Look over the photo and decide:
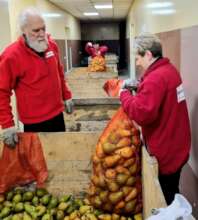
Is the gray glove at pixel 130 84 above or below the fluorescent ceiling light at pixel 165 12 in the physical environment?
below

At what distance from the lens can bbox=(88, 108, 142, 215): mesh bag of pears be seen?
1727 millimetres

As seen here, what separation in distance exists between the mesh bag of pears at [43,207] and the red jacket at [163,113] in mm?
375

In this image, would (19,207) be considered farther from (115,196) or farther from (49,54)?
(49,54)

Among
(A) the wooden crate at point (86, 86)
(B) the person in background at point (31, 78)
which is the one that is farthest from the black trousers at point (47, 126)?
(A) the wooden crate at point (86, 86)

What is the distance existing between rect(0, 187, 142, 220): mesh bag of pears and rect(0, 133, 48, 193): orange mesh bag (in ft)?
0.25

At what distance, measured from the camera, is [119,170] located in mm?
1728

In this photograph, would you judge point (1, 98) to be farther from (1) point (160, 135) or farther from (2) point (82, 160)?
(1) point (160, 135)

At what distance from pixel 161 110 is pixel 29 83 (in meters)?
0.97

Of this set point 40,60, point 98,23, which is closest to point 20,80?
point 40,60

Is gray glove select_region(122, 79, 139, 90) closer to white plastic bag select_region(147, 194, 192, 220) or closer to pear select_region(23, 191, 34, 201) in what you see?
pear select_region(23, 191, 34, 201)

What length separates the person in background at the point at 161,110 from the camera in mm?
1687

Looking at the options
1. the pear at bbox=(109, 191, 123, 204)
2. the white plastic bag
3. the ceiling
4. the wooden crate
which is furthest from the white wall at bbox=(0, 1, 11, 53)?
the ceiling

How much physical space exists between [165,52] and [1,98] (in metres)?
1.73

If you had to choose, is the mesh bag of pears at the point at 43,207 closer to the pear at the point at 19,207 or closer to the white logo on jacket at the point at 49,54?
the pear at the point at 19,207
